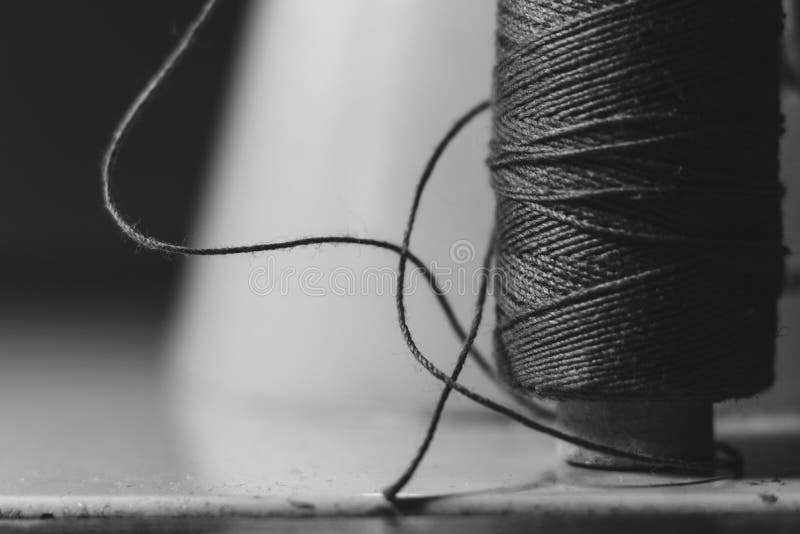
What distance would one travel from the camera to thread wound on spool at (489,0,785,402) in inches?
22.8

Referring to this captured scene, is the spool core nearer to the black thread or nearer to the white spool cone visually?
the black thread

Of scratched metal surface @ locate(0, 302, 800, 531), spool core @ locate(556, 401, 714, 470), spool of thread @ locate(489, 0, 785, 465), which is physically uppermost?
spool of thread @ locate(489, 0, 785, 465)

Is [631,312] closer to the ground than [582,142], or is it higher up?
closer to the ground

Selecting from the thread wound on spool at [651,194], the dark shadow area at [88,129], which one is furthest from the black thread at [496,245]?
the dark shadow area at [88,129]

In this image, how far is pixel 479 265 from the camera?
841 millimetres

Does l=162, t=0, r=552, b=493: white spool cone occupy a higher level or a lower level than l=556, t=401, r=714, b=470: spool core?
higher

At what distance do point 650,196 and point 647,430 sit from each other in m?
0.17

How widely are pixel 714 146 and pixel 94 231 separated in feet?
4.18

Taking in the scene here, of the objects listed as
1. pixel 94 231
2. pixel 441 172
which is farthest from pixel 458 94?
pixel 94 231

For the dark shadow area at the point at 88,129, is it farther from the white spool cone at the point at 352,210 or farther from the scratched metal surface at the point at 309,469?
the white spool cone at the point at 352,210

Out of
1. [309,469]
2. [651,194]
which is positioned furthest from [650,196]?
[309,469]

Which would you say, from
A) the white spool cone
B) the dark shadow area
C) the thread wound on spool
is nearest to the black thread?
the thread wound on spool

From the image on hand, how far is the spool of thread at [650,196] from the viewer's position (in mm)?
578

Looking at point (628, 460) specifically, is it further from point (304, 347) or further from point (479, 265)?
point (304, 347)
